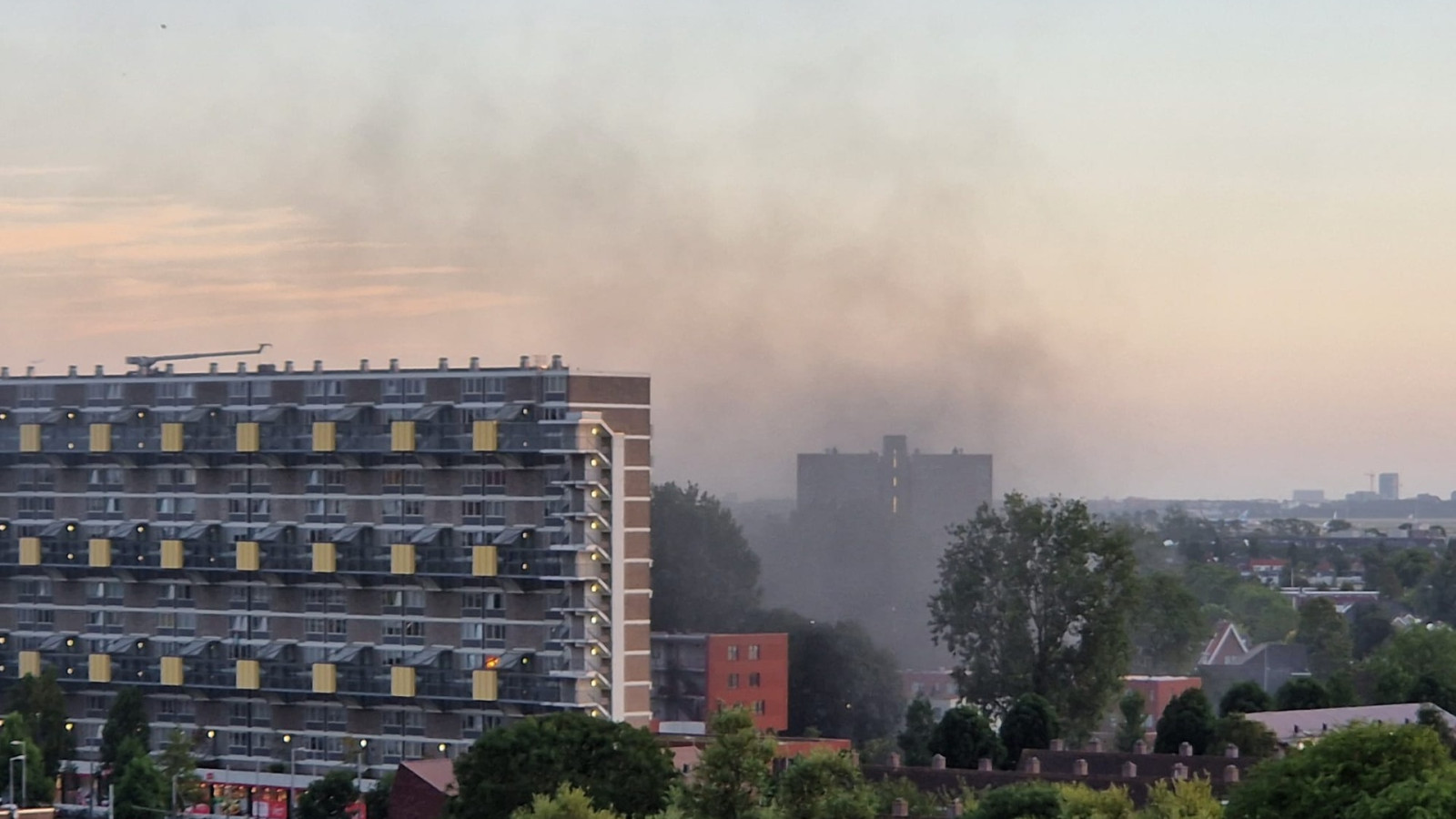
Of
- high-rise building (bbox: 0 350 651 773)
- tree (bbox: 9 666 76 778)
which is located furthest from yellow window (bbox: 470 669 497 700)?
tree (bbox: 9 666 76 778)

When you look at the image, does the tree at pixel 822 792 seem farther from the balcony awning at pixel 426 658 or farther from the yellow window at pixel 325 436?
the yellow window at pixel 325 436

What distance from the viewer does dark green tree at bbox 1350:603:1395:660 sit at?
529 ft

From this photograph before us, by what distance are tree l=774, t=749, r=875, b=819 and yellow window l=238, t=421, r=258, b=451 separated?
34.9m

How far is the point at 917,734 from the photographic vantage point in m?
95.6

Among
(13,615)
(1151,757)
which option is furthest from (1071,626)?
(13,615)

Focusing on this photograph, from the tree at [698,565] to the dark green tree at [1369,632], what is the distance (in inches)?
1889

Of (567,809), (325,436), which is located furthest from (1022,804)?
(325,436)

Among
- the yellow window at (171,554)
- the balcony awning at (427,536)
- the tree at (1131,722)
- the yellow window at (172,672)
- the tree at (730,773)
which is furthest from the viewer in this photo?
the tree at (1131,722)

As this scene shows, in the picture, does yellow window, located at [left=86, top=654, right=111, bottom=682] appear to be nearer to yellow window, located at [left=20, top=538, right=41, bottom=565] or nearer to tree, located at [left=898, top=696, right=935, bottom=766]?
yellow window, located at [left=20, top=538, right=41, bottom=565]

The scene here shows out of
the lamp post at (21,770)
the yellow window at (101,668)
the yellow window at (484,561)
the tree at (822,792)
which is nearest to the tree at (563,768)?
the tree at (822,792)

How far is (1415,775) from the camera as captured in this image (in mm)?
41844

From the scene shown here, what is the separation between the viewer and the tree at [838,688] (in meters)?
113

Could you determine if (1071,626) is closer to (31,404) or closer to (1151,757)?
(1151,757)

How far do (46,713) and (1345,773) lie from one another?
2075 inches
